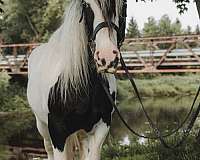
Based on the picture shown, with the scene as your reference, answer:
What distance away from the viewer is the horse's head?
7.45 ft

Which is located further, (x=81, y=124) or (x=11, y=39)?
(x=11, y=39)

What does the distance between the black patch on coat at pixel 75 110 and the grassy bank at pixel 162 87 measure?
16.1 metres

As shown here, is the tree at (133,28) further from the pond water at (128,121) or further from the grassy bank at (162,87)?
the pond water at (128,121)

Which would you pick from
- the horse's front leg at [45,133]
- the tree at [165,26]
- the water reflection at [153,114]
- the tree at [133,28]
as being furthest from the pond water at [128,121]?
the tree at [165,26]

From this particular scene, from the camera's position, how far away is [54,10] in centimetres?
2166

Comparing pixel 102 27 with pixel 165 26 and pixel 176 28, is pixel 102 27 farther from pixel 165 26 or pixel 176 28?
pixel 165 26

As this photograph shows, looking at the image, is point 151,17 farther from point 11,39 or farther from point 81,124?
point 81,124

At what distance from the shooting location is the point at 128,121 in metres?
12.9

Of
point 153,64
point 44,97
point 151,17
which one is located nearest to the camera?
point 44,97

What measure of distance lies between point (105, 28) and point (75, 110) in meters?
0.58

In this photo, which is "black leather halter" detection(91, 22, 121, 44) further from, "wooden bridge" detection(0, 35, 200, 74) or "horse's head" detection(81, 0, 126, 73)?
"wooden bridge" detection(0, 35, 200, 74)

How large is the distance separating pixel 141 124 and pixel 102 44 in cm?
1015

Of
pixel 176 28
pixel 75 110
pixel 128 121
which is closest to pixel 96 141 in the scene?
pixel 75 110

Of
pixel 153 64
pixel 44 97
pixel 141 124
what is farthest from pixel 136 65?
pixel 44 97
